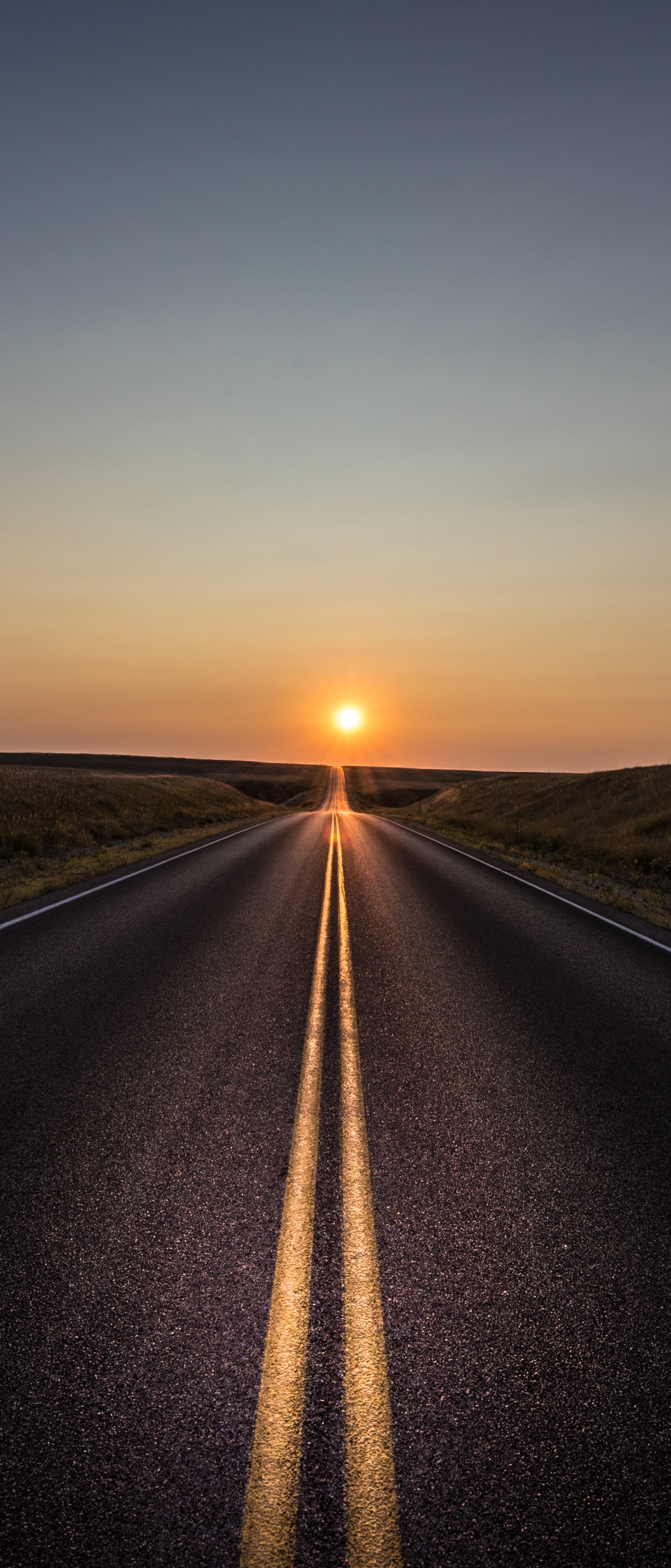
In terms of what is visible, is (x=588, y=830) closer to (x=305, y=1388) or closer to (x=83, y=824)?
(x=83, y=824)

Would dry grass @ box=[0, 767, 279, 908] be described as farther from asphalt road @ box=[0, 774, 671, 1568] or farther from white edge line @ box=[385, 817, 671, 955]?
white edge line @ box=[385, 817, 671, 955]

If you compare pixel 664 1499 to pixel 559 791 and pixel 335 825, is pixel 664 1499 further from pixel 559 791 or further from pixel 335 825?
pixel 559 791

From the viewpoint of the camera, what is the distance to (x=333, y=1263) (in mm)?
3012

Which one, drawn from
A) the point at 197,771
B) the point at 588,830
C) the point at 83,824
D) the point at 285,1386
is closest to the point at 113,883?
the point at 83,824

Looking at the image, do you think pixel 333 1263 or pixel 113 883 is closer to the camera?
pixel 333 1263

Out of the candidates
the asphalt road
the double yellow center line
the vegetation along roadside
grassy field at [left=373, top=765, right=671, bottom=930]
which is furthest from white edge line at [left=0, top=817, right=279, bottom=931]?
grassy field at [left=373, top=765, right=671, bottom=930]

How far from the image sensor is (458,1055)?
5.58 meters

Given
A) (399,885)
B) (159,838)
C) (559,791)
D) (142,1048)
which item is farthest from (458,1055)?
(559,791)

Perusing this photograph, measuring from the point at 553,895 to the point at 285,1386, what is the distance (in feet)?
42.9

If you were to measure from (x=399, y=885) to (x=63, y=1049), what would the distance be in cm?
989

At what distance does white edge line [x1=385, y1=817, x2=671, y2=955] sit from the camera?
34.2 ft

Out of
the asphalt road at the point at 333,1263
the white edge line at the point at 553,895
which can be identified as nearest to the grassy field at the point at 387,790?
the white edge line at the point at 553,895

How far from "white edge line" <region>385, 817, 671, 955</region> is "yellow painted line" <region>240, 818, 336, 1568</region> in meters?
7.48

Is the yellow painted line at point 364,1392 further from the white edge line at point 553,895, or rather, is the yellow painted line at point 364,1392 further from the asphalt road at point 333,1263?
the white edge line at point 553,895
